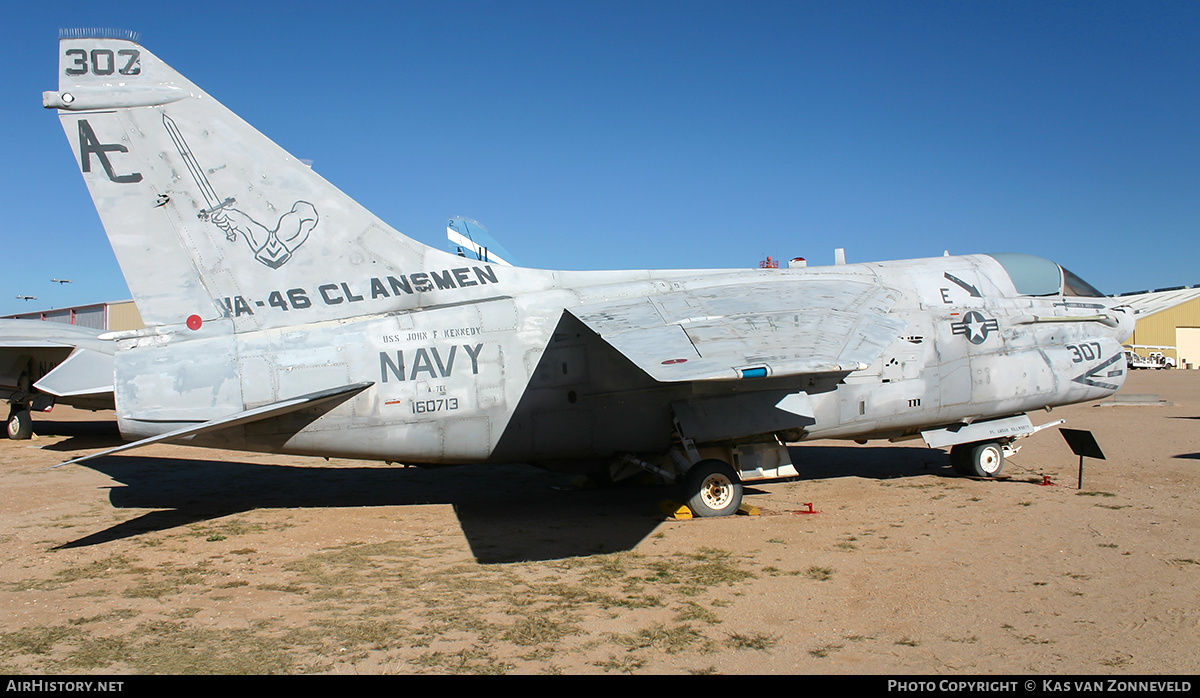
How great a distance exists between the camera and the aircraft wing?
684cm

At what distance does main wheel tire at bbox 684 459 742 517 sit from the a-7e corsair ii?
0.03m

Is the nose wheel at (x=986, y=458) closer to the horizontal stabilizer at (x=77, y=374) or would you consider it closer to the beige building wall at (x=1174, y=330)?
the horizontal stabilizer at (x=77, y=374)

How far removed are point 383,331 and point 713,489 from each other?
16.3 feet

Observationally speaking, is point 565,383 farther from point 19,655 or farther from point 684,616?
point 19,655

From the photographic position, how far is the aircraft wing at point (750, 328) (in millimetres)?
6844

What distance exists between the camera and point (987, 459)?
1253cm

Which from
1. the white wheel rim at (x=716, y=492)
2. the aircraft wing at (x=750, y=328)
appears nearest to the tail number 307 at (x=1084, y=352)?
the aircraft wing at (x=750, y=328)

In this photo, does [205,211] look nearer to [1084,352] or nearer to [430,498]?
[430,498]

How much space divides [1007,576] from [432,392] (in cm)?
682

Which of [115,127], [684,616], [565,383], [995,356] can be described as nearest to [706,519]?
[565,383]

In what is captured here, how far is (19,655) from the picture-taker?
5.35 m

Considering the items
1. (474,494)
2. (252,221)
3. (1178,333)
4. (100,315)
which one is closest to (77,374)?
(252,221)

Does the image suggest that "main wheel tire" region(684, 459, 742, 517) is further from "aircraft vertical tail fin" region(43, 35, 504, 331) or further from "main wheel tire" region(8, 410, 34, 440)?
"main wheel tire" region(8, 410, 34, 440)

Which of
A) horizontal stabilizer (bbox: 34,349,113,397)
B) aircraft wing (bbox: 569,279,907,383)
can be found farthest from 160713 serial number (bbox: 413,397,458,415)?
horizontal stabilizer (bbox: 34,349,113,397)
